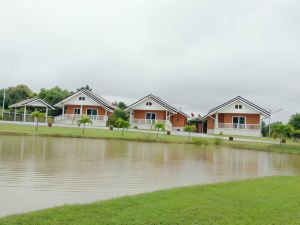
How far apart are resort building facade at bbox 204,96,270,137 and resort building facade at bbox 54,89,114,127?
1302 centimetres

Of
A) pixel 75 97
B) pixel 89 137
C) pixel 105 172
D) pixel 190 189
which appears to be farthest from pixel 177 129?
pixel 190 189

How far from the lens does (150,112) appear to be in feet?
149

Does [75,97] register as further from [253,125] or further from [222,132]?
[253,125]

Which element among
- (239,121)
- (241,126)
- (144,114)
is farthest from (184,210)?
(144,114)

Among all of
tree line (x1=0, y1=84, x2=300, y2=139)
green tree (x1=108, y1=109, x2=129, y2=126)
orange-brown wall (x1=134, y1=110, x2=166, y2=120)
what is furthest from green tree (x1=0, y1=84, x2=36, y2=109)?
orange-brown wall (x1=134, y1=110, x2=166, y2=120)

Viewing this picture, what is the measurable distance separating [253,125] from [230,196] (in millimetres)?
37071

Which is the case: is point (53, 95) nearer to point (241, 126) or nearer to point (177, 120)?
point (177, 120)

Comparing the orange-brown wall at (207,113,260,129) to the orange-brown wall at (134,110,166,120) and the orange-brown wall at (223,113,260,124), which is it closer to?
the orange-brown wall at (223,113,260,124)

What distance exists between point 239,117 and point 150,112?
432 inches

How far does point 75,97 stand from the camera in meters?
45.5

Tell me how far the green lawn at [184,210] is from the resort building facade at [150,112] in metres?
36.6

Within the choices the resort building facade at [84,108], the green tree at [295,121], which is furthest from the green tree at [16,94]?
the green tree at [295,121]

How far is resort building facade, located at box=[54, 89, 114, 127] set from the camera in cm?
4459

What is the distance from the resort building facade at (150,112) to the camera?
4425 centimetres
